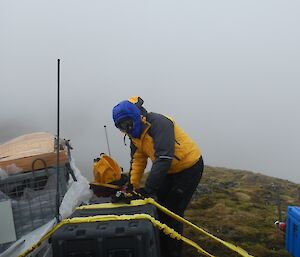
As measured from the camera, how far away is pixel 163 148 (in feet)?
18.6

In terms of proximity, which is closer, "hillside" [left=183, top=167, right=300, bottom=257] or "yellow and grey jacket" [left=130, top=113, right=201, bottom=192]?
"yellow and grey jacket" [left=130, top=113, right=201, bottom=192]

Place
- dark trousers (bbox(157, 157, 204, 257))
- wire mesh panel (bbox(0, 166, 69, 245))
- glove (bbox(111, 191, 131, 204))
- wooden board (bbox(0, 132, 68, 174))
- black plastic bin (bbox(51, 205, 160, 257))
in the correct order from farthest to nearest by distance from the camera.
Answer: dark trousers (bbox(157, 157, 204, 257)), wooden board (bbox(0, 132, 68, 174)), wire mesh panel (bbox(0, 166, 69, 245)), glove (bbox(111, 191, 131, 204)), black plastic bin (bbox(51, 205, 160, 257))

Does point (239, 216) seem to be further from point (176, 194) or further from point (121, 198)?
point (121, 198)

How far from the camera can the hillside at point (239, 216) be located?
8.73 meters

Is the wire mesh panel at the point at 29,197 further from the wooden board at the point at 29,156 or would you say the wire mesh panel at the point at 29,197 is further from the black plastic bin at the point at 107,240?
the black plastic bin at the point at 107,240

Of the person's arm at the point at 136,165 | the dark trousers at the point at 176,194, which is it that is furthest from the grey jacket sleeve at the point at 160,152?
the person's arm at the point at 136,165

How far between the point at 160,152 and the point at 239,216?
650 centimetres

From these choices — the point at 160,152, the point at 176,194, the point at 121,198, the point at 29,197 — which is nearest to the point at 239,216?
the point at 176,194

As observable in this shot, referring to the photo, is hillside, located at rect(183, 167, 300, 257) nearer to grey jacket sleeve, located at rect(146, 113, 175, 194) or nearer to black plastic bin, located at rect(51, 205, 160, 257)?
grey jacket sleeve, located at rect(146, 113, 175, 194)

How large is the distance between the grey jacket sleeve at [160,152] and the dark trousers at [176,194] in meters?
0.66

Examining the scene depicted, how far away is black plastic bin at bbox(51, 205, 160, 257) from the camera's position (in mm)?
3984

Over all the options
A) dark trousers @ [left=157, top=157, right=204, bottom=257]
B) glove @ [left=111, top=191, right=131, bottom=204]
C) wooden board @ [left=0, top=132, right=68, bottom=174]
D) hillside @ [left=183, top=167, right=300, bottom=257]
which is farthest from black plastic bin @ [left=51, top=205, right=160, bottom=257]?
hillside @ [left=183, top=167, right=300, bottom=257]

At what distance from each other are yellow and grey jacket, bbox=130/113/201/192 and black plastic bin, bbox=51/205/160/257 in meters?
1.52

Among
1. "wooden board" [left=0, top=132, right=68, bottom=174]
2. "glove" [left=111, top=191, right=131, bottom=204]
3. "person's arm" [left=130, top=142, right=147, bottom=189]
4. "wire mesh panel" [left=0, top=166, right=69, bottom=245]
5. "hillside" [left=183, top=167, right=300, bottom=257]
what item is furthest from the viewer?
Result: "hillside" [left=183, top=167, right=300, bottom=257]
